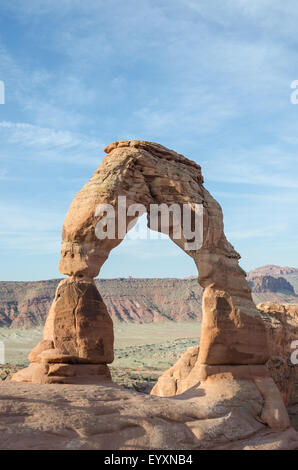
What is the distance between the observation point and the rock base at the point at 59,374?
11.4 metres

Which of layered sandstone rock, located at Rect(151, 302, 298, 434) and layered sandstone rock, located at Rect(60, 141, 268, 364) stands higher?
layered sandstone rock, located at Rect(60, 141, 268, 364)

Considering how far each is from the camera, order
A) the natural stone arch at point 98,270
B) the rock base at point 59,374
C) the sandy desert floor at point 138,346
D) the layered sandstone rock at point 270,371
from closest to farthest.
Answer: the rock base at point 59,374 → the natural stone arch at point 98,270 → the layered sandstone rock at point 270,371 → the sandy desert floor at point 138,346

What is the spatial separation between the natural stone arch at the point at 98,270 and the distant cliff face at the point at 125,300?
64841 millimetres

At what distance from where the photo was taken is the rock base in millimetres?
11383

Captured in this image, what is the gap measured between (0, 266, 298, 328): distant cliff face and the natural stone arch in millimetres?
64841

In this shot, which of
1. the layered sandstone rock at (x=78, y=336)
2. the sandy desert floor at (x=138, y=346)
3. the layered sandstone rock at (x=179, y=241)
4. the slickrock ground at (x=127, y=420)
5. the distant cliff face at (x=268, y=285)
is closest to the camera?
the slickrock ground at (x=127, y=420)

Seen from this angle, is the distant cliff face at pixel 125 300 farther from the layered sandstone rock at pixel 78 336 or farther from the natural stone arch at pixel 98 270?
the layered sandstone rock at pixel 78 336

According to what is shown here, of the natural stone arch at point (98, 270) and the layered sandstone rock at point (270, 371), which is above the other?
the natural stone arch at point (98, 270)

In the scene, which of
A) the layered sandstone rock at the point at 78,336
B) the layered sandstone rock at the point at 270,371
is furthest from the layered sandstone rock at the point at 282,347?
the layered sandstone rock at the point at 78,336

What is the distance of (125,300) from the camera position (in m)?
92.5

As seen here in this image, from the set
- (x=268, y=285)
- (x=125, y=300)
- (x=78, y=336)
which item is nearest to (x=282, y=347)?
(x=78, y=336)
